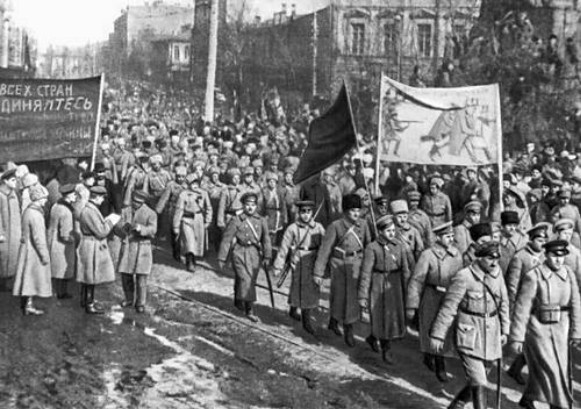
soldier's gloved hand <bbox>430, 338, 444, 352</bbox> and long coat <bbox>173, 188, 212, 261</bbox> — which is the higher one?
long coat <bbox>173, 188, 212, 261</bbox>

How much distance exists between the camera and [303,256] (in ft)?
36.7

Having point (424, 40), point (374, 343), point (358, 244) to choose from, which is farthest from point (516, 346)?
point (424, 40)

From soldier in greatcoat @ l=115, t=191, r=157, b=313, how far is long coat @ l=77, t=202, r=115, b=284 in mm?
276

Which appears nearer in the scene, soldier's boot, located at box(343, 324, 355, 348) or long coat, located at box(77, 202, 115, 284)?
soldier's boot, located at box(343, 324, 355, 348)

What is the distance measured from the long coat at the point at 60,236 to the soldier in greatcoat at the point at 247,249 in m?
2.19

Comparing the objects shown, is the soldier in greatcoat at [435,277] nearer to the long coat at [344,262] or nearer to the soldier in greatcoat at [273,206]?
the long coat at [344,262]

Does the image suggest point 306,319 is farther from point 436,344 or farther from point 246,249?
point 436,344

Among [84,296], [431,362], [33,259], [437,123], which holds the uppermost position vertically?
[437,123]

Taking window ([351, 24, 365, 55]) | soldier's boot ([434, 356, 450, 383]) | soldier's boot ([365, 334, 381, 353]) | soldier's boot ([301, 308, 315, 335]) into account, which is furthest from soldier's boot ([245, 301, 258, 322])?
window ([351, 24, 365, 55])

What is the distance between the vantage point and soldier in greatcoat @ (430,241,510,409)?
7977 mm

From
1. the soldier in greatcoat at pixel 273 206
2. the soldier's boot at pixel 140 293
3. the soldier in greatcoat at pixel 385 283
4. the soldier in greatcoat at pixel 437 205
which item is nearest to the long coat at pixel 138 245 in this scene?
the soldier's boot at pixel 140 293

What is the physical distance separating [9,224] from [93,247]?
1.45 meters

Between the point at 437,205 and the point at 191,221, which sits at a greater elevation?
the point at 437,205

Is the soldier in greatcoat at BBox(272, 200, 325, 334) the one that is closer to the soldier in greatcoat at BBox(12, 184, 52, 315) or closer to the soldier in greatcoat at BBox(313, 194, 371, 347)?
the soldier in greatcoat at BBox(313, 194, 371, 347)
